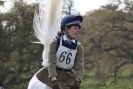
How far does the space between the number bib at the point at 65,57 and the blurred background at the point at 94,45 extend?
29.8 meters

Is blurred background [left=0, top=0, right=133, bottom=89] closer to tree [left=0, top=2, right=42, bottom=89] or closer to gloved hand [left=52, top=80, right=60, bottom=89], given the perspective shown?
tree [left=0, top=2, right=42, bottom=89]

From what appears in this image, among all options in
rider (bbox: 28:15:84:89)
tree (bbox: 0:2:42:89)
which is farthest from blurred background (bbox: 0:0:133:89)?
rider (bbox: 28:15:84:89)

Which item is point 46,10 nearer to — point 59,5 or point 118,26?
point 59,5

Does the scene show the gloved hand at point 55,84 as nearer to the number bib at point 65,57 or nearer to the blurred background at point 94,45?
the number bib at point 65,57

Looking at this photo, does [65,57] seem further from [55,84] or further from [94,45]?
[94,45]

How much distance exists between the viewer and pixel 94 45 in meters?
37.4

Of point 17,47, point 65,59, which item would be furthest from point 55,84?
A: point 17,47

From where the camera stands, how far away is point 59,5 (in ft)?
19.5

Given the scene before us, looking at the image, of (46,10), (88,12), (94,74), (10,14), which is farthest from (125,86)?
(46,10)

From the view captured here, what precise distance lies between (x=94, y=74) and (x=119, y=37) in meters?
3.79

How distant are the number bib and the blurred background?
29.8 m

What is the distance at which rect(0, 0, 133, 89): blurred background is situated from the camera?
118ft

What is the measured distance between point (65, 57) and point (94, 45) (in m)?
31.9

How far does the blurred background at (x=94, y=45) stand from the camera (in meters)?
36.0
